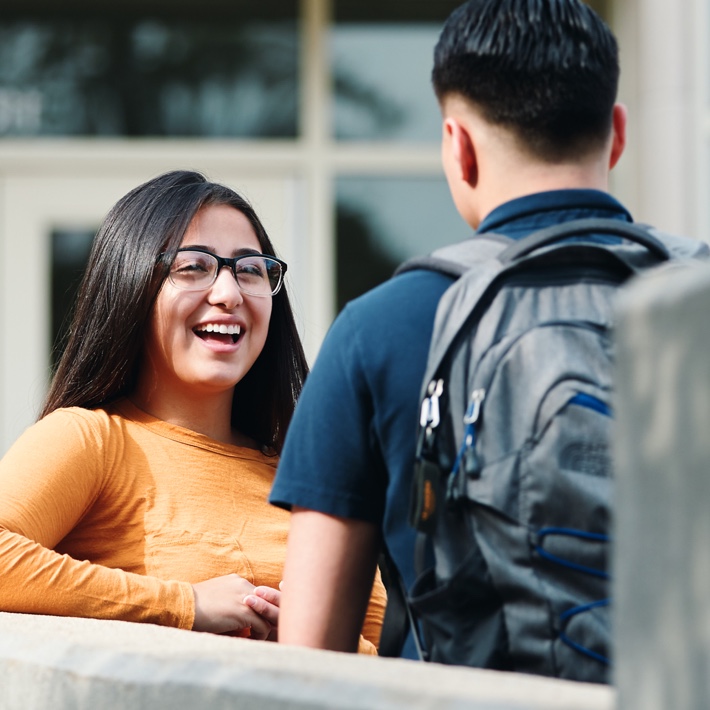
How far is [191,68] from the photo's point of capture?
6.25 meters

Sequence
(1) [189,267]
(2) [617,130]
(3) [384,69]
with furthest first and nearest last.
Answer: (3) [384,69]
(1) [189,267]
(2) [617,130]

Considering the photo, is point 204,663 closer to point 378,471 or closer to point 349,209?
point 378,471

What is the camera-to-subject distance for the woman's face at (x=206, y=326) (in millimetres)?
2598

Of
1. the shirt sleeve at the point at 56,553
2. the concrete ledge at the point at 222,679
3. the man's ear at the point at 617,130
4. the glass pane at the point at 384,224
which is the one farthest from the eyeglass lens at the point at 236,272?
the glass pane at the point at 384,224

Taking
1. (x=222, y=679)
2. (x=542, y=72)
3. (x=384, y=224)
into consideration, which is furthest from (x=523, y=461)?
(x=384, y=224)

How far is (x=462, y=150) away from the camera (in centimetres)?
171

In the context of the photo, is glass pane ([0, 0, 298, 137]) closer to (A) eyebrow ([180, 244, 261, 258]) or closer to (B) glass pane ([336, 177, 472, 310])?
(B) glass pane ([336, 177, 472, 310])

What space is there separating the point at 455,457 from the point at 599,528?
199 mm

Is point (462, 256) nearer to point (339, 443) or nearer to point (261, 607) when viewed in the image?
point (339, 443)

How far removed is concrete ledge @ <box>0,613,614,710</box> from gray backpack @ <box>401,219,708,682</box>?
0.37ft

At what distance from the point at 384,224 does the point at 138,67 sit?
1508 millimetres

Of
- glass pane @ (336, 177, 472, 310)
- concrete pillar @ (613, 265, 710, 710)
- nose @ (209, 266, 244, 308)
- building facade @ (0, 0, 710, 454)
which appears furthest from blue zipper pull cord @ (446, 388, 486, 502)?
glass pane @ (336, 177, 472, 310)

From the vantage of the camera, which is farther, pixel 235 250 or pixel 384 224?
pixel 384 224

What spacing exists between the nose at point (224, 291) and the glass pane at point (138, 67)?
3783mm
